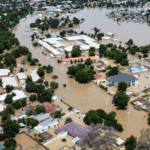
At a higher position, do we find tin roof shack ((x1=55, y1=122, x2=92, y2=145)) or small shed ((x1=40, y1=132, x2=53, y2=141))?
tin roof shack ((x1=55, y1=122, x2=92, y2=145))

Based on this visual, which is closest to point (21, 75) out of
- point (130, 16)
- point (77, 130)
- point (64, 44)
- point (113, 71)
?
point (113, 71)

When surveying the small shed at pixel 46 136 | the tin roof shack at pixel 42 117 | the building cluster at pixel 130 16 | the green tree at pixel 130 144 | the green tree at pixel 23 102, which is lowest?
the small shed at pixel 46 136

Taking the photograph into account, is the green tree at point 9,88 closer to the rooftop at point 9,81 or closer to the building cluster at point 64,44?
the rooftop at point 9,81

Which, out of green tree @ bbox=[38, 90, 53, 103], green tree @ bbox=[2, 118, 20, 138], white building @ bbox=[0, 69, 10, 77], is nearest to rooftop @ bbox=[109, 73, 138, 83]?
green tree @ bbox=[38, 90, 53, 103]

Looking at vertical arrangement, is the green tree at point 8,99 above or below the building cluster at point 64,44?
below

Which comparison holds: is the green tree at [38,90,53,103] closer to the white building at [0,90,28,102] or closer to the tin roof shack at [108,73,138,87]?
the white building at [0,90,28,102]

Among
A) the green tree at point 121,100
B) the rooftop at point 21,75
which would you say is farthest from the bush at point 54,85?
the green tree at point 121,100

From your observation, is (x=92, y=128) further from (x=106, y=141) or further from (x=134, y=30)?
(x=134, y=30)
